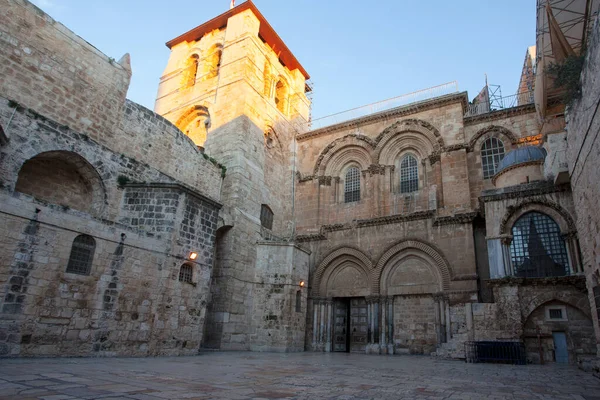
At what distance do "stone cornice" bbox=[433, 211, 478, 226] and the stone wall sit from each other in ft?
15.0

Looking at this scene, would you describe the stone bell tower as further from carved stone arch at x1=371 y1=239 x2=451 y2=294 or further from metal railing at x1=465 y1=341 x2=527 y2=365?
metal railing at x1=465 y1=341 x2=527 y2=365

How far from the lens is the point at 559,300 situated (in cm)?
1270

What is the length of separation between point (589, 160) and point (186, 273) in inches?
441

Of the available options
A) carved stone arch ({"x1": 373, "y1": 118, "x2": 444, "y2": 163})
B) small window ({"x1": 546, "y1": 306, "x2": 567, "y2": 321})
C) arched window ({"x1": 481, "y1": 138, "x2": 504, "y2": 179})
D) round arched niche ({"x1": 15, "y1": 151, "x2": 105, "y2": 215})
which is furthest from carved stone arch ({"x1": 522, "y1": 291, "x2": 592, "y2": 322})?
round arched niche ({"x1": 15, "y1": 151, "x2": 105, "y2": 215})

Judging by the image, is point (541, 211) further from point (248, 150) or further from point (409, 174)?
point (248, 150)

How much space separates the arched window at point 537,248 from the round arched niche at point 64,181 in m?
14.0

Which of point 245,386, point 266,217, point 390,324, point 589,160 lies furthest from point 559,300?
point 266,217

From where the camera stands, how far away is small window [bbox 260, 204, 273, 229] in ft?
63.0

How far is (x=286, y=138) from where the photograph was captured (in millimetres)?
22625

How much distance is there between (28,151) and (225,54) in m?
14.2

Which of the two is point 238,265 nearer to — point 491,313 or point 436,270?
point 436,270

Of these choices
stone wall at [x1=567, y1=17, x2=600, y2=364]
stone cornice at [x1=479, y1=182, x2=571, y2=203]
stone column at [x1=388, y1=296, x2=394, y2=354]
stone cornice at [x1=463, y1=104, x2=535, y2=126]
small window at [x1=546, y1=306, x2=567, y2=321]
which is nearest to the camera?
stone wall at [x1=567, y1=17, x2=600, y2=364]

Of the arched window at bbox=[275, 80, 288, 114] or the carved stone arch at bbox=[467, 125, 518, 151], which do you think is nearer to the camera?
the carved stone arch at bbox=[467, 125, 518, 151]

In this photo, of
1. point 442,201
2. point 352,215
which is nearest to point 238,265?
point 352,215
